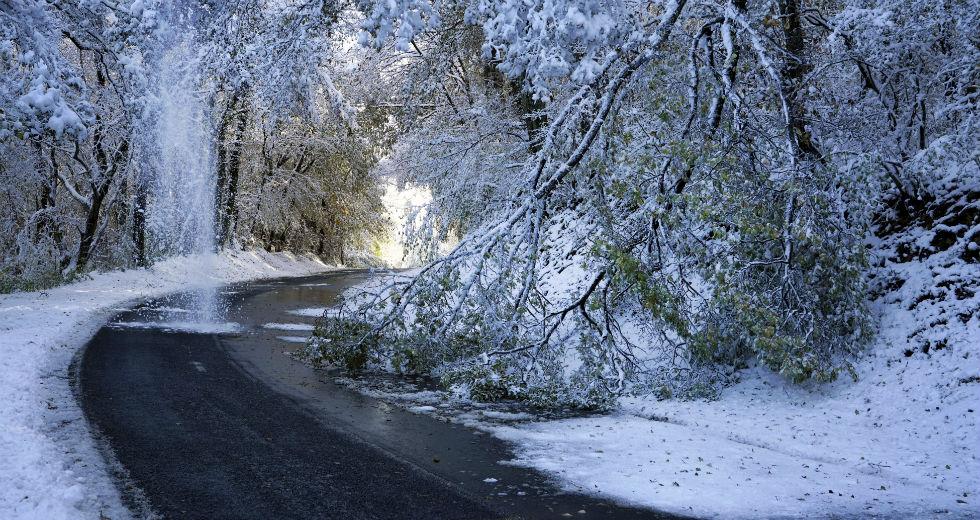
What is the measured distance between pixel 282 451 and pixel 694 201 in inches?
202

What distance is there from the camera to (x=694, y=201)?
29.3ft

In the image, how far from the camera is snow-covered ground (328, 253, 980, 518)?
6.12 metres

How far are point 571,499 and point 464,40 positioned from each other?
1710cm

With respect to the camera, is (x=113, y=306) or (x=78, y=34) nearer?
(x=113, y=306)

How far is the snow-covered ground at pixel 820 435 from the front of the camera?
20.1 feet

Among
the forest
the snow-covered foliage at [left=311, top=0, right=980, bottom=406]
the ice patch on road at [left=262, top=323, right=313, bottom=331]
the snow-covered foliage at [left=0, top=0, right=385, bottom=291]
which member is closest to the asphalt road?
the snow-covered foliage at [left=311, top=0, right=980, bottom=406]

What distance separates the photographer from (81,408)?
8.20 m

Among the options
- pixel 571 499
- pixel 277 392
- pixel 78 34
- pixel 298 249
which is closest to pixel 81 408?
pixel 277 392

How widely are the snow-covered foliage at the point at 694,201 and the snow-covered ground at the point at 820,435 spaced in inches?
14.6

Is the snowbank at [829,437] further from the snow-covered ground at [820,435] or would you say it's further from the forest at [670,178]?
the forest at [670,178]

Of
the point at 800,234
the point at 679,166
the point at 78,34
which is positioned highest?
the point at 78,34

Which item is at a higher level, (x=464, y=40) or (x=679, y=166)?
(x=464, y=40)

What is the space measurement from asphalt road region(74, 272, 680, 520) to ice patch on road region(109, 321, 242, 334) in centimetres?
338

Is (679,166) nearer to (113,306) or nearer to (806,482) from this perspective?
(806,482)
